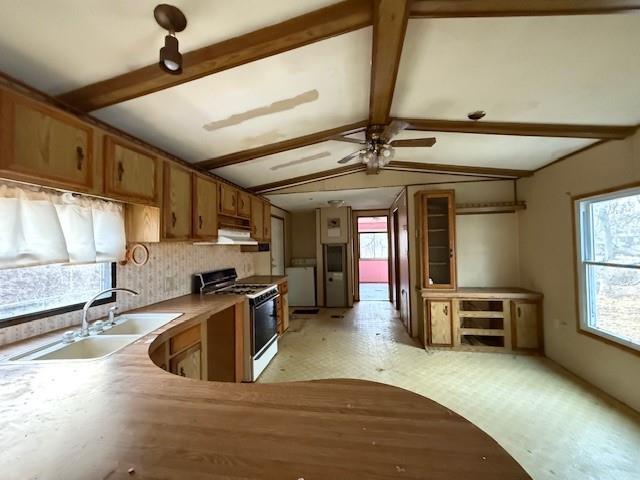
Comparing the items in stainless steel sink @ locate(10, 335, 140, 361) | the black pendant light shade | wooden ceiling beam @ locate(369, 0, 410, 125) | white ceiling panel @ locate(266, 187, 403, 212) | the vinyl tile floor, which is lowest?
the vinyl tile floor

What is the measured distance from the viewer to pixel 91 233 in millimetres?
1749

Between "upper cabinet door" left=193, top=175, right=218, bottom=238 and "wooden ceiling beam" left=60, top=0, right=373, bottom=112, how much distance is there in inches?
40.0

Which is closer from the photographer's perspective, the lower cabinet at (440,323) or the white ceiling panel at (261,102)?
the white ceiling panel at (261,102)

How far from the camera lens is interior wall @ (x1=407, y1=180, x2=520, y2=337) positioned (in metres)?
3.98

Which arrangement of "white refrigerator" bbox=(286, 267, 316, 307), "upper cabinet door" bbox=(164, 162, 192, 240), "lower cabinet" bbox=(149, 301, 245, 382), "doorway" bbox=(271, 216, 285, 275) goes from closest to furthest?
1. "lower cabinet" bbox=(149, 301, 245, 382)
2. "upper cabinet door" bbox=(164, 162, 192, 240)
3. "doorway" bbox=(271, 216, 285, 275)
4. "white refrigerator" bbox=(286, 267, 316, 307)

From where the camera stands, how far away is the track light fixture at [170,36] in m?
1.14

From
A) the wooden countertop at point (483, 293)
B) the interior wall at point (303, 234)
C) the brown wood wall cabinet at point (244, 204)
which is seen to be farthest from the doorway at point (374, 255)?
the brown wood wall cabinet at point (244, 204)

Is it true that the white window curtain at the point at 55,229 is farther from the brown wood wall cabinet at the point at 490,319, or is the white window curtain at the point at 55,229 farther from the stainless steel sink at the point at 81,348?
the brown wood wall cabinet at the point at 490,319

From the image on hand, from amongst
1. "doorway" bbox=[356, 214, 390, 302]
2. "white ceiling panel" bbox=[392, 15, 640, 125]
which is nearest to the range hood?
"white ceiling panel" bbox=[392, 15, 640, 125]

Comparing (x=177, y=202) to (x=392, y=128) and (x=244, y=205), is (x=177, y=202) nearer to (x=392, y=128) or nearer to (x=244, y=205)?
(x=244, y=205)

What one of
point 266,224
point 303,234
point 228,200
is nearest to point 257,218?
point 266,224

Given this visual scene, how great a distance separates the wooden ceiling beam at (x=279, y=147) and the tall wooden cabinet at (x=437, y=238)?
168cm

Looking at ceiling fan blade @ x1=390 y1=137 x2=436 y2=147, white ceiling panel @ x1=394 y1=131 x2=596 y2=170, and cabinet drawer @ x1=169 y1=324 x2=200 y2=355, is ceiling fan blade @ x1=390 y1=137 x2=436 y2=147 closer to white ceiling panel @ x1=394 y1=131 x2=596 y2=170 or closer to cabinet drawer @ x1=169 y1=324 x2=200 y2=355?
white ceiling panel @ x1=394 y1=131 x2=596 y2=170

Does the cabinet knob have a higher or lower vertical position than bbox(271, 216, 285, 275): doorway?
higher
